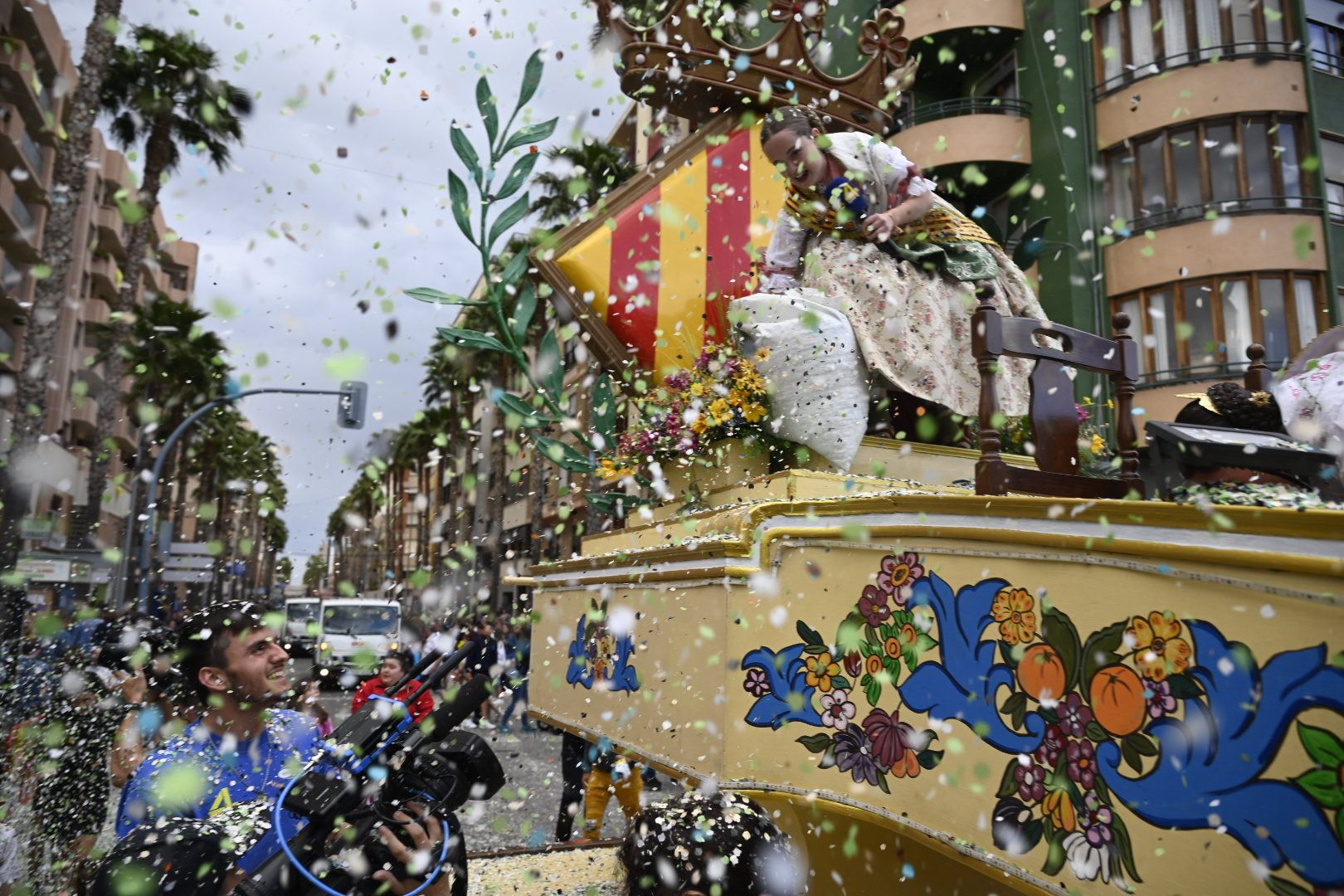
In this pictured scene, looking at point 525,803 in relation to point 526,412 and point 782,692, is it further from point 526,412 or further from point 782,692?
point 782,692

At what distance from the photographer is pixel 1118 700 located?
2.30 metres

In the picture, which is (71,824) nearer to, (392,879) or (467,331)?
(467,331)

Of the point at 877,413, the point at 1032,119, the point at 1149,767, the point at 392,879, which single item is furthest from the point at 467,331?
the point at 1032,119

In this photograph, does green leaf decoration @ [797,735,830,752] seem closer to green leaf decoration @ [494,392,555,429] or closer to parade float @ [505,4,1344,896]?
parade float @ [505,4,1344,896]

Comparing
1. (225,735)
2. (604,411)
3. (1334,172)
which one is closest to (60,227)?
(604,411)

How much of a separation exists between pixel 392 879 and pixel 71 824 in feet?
12.5

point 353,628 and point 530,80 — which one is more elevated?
point 530,80

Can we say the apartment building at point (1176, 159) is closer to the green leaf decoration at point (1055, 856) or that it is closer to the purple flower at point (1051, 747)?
the purple flower at point (1051, 747)

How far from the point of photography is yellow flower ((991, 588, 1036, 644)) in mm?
2590

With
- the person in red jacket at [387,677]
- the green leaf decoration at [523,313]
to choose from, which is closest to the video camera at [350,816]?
the green leaf decoration at [523,313]

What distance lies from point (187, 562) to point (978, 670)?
88.7ft

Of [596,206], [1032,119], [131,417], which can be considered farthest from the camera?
[131,417]

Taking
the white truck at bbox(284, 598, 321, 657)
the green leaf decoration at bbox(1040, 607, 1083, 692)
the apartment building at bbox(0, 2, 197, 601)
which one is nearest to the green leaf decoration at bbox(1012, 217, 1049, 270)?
the green leaf decoration at bbox(1040, 607, 1083, 692)

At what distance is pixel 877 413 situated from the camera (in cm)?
554
